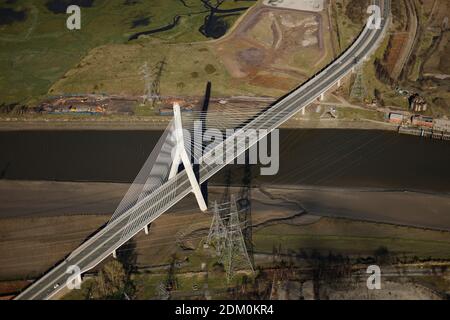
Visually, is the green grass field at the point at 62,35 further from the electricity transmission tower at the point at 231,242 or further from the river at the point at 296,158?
the electricity transmission tower at the point at 231,242

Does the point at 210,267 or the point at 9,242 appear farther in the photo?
the point at 9,242

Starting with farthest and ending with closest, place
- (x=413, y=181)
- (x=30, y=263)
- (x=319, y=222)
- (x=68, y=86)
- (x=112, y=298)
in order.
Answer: (x=68, y=86)
(x=413, y=181)
(x=319, y=222)
(x=30, y=263)
(x=112, y=298)

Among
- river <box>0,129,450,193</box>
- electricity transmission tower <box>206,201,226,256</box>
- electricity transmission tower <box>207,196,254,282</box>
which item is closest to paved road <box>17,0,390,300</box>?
river <box>0,129,450,193</box>

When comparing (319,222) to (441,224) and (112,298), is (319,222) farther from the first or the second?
(112,298)

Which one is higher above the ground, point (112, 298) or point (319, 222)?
point (319, 222)

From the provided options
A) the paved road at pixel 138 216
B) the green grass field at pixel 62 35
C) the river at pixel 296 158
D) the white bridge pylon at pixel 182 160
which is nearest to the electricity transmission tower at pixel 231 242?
the white bridge pylon at pixel 182 160

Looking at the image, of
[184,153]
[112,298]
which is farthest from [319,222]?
[112,298]

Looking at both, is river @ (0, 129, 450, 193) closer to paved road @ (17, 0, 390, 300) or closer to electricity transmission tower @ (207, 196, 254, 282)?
paved road @ (17, 0, 390, 300)
